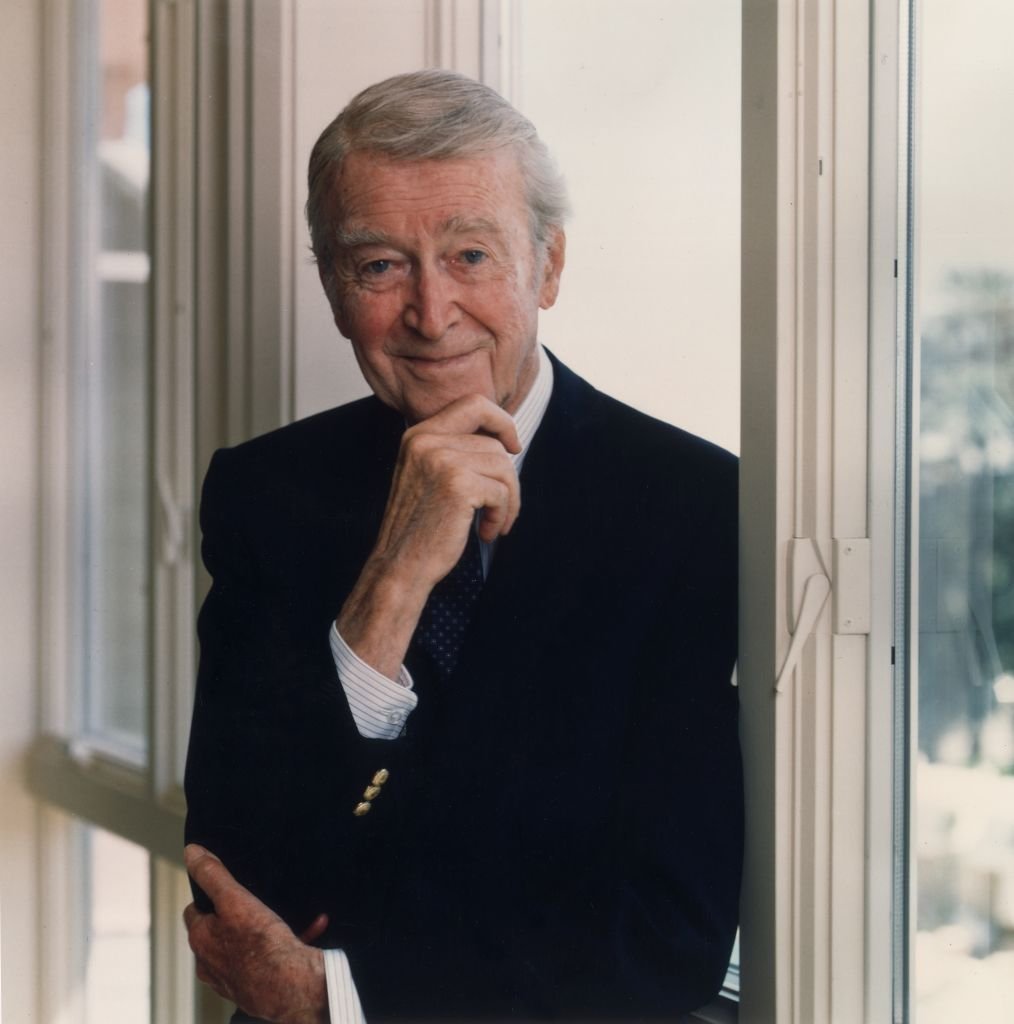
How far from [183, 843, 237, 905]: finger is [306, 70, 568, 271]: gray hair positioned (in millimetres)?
777

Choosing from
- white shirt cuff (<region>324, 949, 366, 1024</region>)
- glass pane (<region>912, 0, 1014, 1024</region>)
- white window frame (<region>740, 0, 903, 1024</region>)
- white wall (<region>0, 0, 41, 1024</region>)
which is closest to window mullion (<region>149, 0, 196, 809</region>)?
white wall (<region>0, 0, 41, 1024</region>)

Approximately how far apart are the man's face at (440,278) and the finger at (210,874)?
0.62 meters

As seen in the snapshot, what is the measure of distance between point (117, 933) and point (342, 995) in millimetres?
659

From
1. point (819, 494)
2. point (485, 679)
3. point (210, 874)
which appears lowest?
point (210, 874)

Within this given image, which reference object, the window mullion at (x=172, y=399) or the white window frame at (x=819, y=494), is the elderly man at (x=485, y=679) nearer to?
the white window frame at (x=819, y=494)

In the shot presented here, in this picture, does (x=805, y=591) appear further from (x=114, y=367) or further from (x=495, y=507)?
(x=114, y=367)

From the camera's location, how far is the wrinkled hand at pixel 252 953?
52.6 inches

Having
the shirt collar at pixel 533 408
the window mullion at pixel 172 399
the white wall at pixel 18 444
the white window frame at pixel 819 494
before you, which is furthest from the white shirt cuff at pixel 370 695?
the white wall at pixel 18 444

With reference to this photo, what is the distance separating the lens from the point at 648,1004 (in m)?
1.28

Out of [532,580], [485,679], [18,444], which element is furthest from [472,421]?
[18,444]

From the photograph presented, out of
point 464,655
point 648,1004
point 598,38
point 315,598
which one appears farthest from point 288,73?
point 648,1004

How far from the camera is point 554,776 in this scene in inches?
52.2

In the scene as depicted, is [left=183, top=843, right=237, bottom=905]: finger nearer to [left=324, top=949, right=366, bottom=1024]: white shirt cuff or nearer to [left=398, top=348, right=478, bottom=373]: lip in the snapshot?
[left=324, top=949, right=366, bottom=1024]: white shirt cuff

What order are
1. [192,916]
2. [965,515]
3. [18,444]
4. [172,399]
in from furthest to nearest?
1. [172,399]
2. [18,444]
3. [192,916]
4. [965,515]
